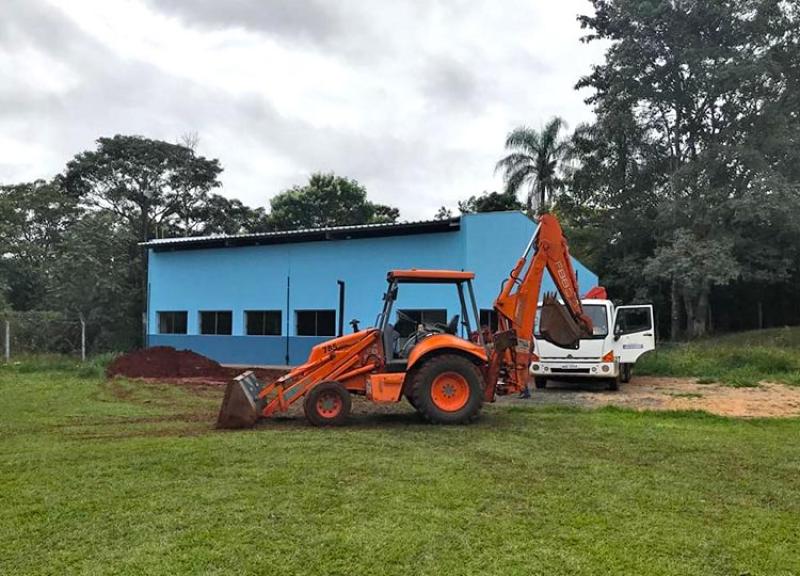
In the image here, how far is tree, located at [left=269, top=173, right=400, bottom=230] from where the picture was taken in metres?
38.8

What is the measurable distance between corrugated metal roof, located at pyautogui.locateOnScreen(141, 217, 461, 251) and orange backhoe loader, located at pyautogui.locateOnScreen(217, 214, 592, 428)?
9.45 m

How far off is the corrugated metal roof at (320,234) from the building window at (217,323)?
2427mm

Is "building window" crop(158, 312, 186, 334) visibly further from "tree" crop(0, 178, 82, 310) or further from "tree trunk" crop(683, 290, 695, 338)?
"tree trunk" crop(683, 290, 695, 338)

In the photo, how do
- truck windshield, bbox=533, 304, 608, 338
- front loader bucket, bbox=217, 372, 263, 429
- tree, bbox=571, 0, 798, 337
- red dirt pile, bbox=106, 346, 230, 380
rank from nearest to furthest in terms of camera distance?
front loader bucket, bbox=217, 372, 263, 429 < truck windshield, bbox=533, 304, 608, 338 < red dirt pile, bbox=106, 346, 230, 380 < tree, bbox=571, 0, 798, 337

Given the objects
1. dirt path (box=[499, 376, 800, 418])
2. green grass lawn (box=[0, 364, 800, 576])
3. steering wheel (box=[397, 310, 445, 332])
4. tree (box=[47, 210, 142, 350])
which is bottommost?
green grass lawn (box=[0, 364, 800, 576])

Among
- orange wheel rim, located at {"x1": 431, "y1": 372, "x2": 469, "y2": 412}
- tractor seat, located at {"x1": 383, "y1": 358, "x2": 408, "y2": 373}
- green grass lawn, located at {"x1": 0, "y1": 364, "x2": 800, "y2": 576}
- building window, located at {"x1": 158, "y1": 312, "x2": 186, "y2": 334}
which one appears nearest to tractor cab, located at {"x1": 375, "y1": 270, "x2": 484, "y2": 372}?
tractor seat, located at {"x1": 383, "y1": 358, "x2": 408, "y2": 373}

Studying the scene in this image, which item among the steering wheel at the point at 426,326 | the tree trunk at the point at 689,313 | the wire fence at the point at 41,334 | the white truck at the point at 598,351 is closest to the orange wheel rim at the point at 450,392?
the steering wheel at the point at 426,326

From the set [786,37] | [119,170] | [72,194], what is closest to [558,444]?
[786,37]

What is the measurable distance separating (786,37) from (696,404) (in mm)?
23398

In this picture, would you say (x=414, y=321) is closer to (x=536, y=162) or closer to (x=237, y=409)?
(x=237, y=409)

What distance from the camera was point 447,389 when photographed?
9219mm

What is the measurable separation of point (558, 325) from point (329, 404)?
392 cm

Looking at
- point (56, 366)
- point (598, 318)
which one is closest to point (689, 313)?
point (598, 318)

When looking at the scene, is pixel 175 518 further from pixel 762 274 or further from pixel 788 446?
pixel 762 274
